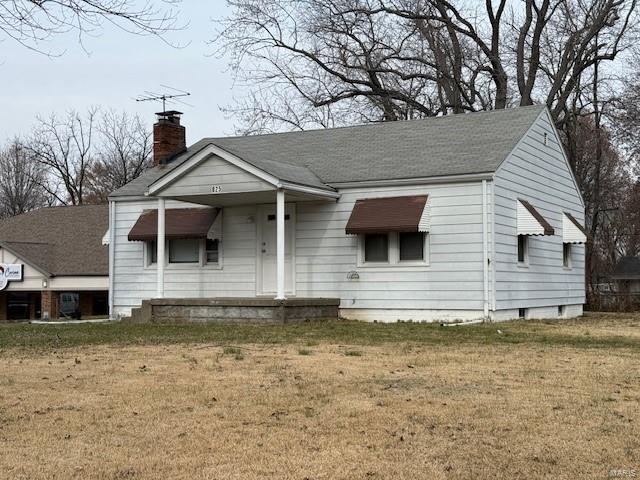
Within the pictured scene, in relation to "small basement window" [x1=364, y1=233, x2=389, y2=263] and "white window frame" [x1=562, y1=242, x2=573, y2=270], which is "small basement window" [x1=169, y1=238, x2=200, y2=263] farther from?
"white window frame" [x1=562, y1=242, x2=573, y2=270]

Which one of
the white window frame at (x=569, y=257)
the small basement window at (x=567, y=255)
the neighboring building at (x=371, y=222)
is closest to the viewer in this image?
the neighboring building at (x=371, y=222)

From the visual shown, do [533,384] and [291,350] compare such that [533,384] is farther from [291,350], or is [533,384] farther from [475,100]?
[475,100]

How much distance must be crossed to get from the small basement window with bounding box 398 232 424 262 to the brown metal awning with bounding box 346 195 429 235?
0.56 meters

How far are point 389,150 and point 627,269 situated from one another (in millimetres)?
23108

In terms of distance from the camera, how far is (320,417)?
682cm

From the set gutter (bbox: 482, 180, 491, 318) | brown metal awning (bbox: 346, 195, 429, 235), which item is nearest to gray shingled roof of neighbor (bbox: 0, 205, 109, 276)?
brown metal awning (bbox: 346, 195, 429, 235)

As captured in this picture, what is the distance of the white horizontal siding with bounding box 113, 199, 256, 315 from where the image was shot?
1983cm

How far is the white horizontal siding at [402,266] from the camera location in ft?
57.1

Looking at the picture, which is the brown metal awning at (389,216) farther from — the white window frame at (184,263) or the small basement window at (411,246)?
the white window frame at (184,263)

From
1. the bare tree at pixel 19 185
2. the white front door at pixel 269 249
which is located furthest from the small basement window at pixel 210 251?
the bare tree at pixel 19 185

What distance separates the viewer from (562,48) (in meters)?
34.2

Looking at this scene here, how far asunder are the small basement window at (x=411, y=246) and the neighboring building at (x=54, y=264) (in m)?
18.9

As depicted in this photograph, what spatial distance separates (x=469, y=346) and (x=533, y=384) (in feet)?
12.5

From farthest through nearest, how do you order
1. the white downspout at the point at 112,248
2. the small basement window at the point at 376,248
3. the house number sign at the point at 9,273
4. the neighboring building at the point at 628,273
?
the neighboring building at the point at 628,273 < the house number sign at the point at 9,273 < the white downspout at the point at 112,248 < the small basement window at the point at 376,248
